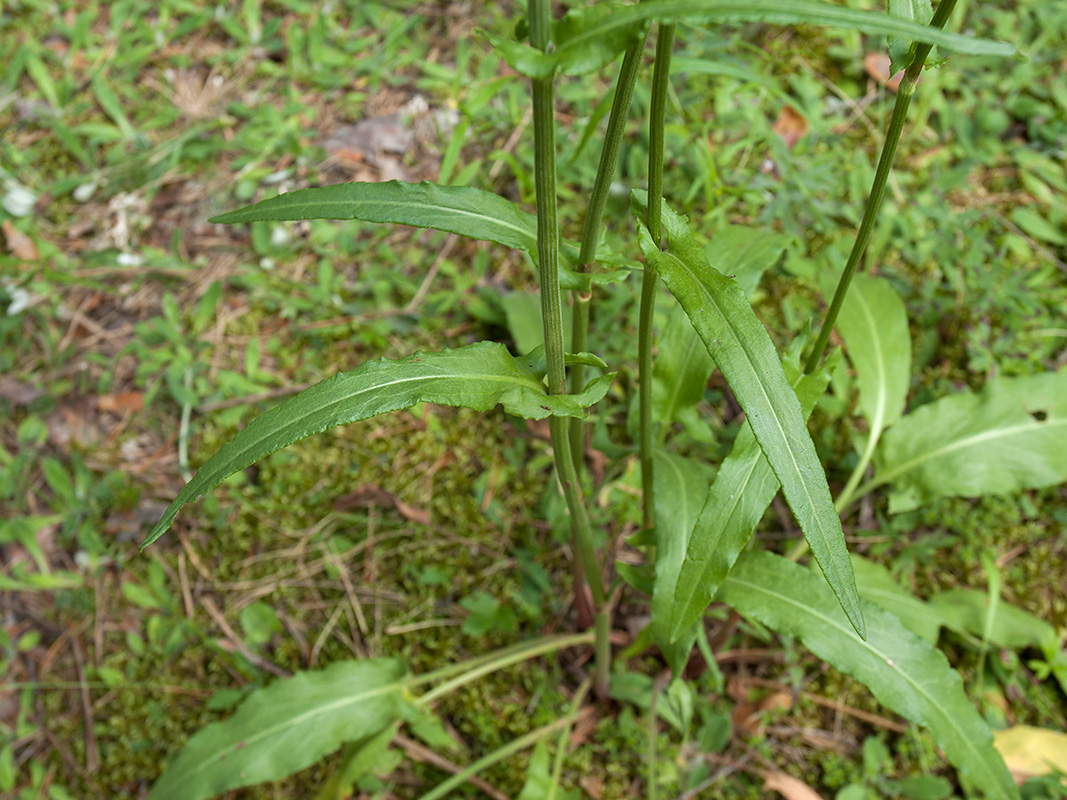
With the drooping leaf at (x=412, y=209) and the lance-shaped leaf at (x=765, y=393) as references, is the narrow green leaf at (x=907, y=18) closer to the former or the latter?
the lance-shaped leaf at (x=765, y=393)

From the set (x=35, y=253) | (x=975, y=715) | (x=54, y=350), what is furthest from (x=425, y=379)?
(x=35, y=253)

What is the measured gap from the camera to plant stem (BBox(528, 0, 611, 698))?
79 centimetres

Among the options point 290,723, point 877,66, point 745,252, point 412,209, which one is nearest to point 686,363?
point 745,252

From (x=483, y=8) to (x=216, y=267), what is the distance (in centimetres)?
146

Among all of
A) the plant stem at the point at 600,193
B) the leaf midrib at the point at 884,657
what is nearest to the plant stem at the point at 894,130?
the plant stem at the point at 600,193

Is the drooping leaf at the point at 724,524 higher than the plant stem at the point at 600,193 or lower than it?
lower

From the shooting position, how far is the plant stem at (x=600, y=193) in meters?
0.87

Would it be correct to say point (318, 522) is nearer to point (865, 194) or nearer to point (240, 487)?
point (240, 487)

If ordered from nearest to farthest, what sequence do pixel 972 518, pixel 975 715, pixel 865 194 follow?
pixel 975 715, pixel 972 518, pixel 865 194

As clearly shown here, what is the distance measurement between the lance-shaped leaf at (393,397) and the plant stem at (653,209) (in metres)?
0.16

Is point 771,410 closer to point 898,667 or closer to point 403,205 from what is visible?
point 403,205

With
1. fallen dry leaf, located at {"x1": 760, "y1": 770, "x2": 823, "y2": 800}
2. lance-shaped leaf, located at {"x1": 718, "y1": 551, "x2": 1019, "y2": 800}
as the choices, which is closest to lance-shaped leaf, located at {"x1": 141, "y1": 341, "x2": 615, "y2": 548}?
lance-shaped leaf, located at {"x1": 718, "y1": 551, "x2": 1019, "y2": 800}

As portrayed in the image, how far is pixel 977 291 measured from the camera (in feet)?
7.32

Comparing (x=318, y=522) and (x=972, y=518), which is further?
(x=318, y=522)
